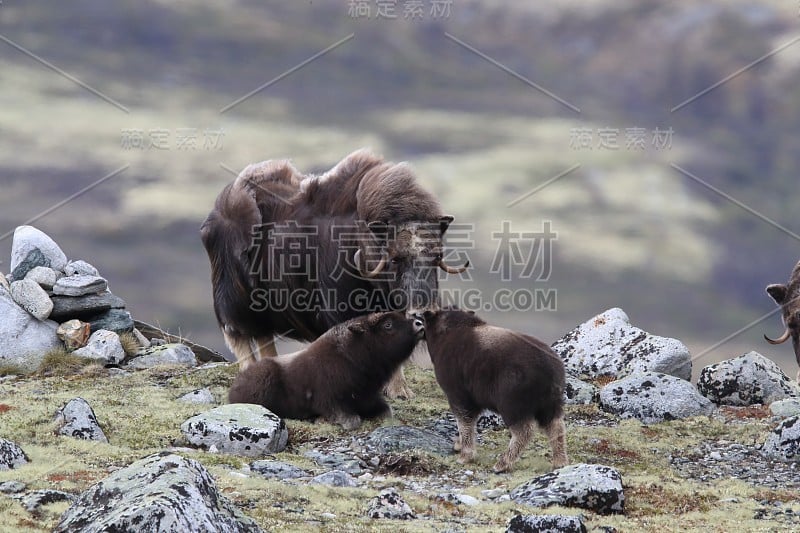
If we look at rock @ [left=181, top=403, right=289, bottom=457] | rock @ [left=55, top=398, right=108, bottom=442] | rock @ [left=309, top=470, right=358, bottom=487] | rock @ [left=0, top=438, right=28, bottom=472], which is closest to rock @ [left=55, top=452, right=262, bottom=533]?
rock @ [left=309, top=470, right=358, bottom=487]

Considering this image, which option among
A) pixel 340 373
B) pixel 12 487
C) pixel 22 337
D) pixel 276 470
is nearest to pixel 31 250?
pixel 22 337

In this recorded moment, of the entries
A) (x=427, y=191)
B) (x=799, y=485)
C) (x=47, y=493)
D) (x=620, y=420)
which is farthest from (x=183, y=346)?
(x=799, y=485)

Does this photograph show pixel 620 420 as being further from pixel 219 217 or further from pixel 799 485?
pixel 219 217

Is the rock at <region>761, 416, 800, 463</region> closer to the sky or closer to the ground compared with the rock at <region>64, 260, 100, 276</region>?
closer to the sky

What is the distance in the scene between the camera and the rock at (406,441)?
33.8 feet

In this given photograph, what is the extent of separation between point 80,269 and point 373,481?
1039 centimetres

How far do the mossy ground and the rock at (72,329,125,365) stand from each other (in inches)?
60.6

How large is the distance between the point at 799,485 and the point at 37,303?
11846 millimetres

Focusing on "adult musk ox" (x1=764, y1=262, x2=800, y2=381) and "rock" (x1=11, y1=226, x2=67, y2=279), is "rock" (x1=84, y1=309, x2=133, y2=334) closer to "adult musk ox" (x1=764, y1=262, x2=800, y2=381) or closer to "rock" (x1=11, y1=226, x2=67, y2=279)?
"rock" (x1=11, y1=226, x2=67, y2=279)

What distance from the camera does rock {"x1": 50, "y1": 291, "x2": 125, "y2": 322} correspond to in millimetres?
16953

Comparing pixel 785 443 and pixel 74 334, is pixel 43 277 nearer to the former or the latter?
pixel 74 334

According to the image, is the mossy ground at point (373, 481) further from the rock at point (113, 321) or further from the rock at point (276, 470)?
the rock at point (113, 321)

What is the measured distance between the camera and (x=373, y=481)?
928 centimetres

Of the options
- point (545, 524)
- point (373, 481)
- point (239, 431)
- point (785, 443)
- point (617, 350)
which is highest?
point (617, 350)
